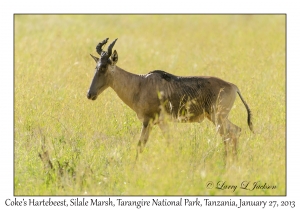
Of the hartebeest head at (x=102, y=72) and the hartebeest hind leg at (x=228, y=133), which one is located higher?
the hartebeest head at (x=102, y=72)

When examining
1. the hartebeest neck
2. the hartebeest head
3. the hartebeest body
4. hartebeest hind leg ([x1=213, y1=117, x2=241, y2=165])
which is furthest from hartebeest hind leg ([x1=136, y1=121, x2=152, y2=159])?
hartebeest hind leg ([x1=213, y1=117, x2=241, y2=165])

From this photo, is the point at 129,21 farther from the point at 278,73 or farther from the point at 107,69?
the point at 107,69

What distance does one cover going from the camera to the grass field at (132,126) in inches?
312

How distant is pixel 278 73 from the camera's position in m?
15.2

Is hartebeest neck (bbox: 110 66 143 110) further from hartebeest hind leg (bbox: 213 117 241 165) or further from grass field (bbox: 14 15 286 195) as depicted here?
hartebeest hind leg (bbox: 213 117 241 165)

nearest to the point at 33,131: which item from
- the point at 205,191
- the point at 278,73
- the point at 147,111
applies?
the point at 147,111

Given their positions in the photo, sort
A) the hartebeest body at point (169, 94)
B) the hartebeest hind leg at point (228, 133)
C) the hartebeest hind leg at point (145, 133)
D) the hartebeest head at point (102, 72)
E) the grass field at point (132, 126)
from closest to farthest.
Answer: the grass field at point (132, 126) → the hartebeest hind leg at point (228, 133) → the hartebeest hind leg at point (145, 133) → the hartebeest body at point (169, 94) → the hartebeest head at point (102, 72)

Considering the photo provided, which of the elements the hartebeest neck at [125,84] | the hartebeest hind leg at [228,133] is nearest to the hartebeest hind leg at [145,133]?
the hartebeest neck at [125,84]

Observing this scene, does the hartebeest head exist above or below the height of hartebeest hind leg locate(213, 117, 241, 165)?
above

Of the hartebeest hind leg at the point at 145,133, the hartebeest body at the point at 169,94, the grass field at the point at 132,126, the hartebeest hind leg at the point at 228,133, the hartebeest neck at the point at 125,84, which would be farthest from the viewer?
the hartebeest neck at the point at 125,84

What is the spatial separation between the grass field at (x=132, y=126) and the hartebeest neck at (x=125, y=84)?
70cm

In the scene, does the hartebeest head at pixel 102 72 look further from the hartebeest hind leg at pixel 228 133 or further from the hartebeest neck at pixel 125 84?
the hartebeest hind leg at pixel 228 133

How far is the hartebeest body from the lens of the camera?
9828mm
